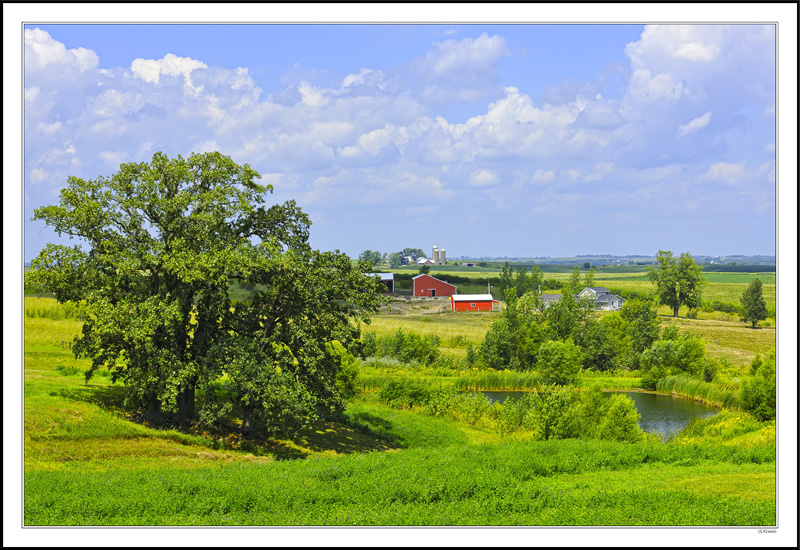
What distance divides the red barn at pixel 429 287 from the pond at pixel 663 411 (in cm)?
5528

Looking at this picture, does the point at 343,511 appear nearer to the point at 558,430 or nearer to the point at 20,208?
the point at 20,208

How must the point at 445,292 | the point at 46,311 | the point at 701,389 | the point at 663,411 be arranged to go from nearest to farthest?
the point at 663,411, the point at 46,311, the point at 701,389, the point at 445,292

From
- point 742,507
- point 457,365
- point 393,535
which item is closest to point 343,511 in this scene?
point 393,535

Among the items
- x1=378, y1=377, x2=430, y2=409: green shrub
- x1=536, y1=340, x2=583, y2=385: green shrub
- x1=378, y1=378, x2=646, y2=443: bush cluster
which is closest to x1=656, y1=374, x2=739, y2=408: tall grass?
x1=536, y1=340, x2=583, y2=385: green shrub

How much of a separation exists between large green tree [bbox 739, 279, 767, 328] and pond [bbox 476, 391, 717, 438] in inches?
1748

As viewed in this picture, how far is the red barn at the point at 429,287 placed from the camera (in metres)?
105

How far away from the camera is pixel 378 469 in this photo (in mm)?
15875

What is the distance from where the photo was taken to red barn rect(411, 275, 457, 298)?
10544 centimetres

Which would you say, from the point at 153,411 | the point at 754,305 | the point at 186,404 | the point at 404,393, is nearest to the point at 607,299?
the point at 754,305

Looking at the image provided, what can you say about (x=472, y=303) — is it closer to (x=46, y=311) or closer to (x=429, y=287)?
(x=429, y=287)

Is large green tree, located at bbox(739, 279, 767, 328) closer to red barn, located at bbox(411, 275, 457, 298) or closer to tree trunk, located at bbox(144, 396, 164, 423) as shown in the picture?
red barn, located at bbox(411, 275, 457, 298)

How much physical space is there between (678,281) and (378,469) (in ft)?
293

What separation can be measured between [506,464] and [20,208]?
13.0 metres

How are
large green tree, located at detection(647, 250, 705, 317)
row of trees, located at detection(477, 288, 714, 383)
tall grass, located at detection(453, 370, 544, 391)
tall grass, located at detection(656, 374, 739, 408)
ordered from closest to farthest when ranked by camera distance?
tall grass, located at detection(656, 374, 739, 408), tall grass, located at detection(453, 370, 544, 391), row of trees, located at detection(477, 288, 714, 383), large green tree, located at detection(647, 250, 705, 317)
